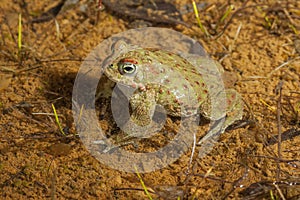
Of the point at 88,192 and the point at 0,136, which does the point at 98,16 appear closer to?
the point at 0,136

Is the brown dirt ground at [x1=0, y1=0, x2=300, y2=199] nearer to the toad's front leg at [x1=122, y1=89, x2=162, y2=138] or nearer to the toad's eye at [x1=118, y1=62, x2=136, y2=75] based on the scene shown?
the toad's front leg at [x1=122, y1=89, x2=162, y2=138]

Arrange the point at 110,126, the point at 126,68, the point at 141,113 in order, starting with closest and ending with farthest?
1. the point at 126,68
2. the point at 141,113
3. the point at 110,126

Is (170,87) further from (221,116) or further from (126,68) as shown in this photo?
(221,116)

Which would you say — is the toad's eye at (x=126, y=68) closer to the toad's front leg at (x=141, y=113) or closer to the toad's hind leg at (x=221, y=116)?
the toad's front leg at (x=141, y=113)

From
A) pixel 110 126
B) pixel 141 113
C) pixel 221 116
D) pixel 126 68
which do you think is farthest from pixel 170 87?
pixel 110 126

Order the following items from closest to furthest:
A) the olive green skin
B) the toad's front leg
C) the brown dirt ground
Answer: the brown dirt ground < the olive green skin < the toad's front leg

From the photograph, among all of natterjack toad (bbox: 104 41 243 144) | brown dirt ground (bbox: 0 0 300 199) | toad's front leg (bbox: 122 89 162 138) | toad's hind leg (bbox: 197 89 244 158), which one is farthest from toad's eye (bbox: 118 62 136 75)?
toad's hind leg (bbox: 197 89 244 158)

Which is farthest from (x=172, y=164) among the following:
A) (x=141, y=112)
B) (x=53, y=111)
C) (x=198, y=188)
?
(x=53, y=111)
